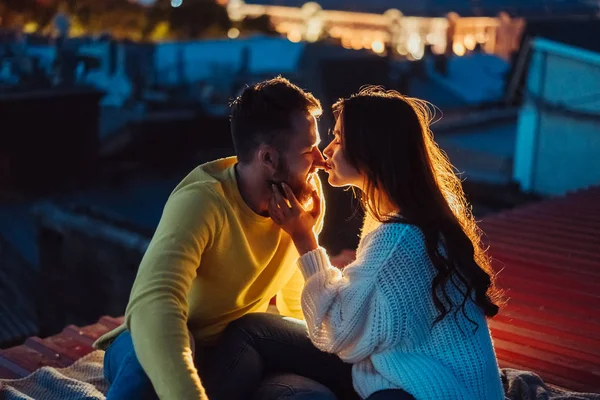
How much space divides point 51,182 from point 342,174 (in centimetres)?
1364

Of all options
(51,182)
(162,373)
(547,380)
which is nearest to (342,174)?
(162,373)

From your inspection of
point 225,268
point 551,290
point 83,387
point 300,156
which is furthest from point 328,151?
point 551,290

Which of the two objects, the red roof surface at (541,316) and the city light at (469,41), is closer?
the red roof surface at (541,316)

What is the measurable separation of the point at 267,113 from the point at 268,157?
0.44 ft

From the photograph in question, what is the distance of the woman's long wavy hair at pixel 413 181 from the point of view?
2.52m

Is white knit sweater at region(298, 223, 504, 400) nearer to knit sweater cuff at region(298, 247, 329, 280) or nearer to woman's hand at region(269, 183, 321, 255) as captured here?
knit sweater cuff at region(298, 247, 329, 280)

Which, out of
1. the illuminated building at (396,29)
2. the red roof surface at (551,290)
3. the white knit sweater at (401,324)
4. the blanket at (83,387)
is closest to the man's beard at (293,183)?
the white knit sweater at (401,324)

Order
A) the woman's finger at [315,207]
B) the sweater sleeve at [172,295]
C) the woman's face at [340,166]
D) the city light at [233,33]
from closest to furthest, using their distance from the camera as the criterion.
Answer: the sweater sleeve at [172,295], the woman's face at [340,166], the woman's finger at [315,207], the city light at [233,33]

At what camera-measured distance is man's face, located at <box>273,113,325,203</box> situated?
2773 millimetres

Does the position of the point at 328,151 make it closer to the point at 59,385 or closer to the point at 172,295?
the point at 172,295

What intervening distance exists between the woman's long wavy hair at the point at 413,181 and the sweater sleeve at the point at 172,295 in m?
0.48

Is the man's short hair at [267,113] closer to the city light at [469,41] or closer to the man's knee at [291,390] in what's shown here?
the man's knee at [291,390]

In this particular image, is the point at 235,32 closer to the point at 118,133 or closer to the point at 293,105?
the point at 118,133

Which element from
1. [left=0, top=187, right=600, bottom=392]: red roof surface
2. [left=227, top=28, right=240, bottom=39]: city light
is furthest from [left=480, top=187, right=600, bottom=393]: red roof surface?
[left=227, top=28, right=240, bottom=39]: city light
